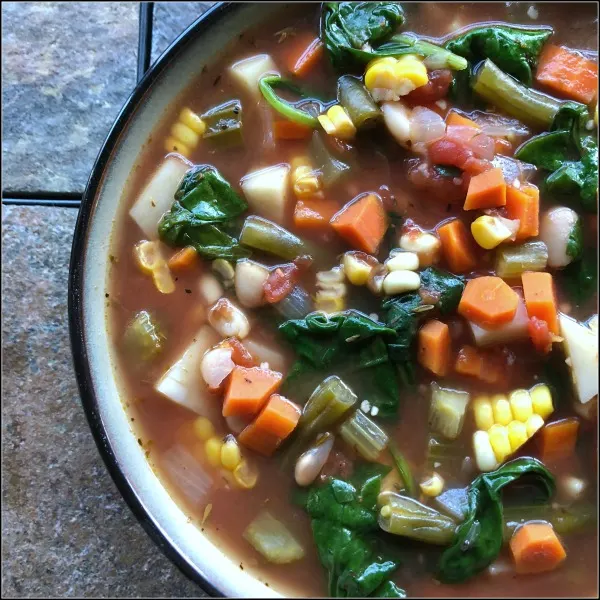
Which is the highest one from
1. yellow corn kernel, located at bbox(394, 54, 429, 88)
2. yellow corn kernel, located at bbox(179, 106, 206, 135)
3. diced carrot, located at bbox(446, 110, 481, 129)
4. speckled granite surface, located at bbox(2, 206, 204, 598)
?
yellow corn kernel, located at bbox(394, 54, 429, 88)

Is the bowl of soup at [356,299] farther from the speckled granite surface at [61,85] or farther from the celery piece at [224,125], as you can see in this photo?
the speckled granite surface at [61,85]

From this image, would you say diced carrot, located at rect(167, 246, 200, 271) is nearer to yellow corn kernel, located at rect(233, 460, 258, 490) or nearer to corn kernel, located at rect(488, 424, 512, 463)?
yellow corn kernel, located at rect(233, 460, 258, 490)

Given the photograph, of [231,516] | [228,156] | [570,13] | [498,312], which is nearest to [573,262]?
[498,312]

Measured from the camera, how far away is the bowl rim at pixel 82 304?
95.0 inches

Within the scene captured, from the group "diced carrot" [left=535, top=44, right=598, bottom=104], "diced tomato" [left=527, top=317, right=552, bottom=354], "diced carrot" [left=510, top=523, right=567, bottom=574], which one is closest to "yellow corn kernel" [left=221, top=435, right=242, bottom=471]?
"diced carrot" [left=510, top=523, right=567, bottom=574]

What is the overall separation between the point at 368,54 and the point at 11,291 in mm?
1766

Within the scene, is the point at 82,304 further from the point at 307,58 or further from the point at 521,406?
the point at 521,406

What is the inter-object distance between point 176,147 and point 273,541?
153 centimetres

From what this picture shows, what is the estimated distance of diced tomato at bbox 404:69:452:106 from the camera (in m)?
2.70

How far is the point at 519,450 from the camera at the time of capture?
262 centimetres

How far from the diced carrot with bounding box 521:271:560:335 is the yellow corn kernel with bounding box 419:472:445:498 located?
674 millimetres

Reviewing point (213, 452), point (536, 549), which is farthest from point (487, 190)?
point (213, 452)

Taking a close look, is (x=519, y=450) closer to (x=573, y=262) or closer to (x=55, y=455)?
(x=573, y=262)

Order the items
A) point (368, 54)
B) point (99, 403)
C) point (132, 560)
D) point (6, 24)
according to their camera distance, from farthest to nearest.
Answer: point (6, 24) → point (132, 560) → point (368, 54) → point (99, 403)
